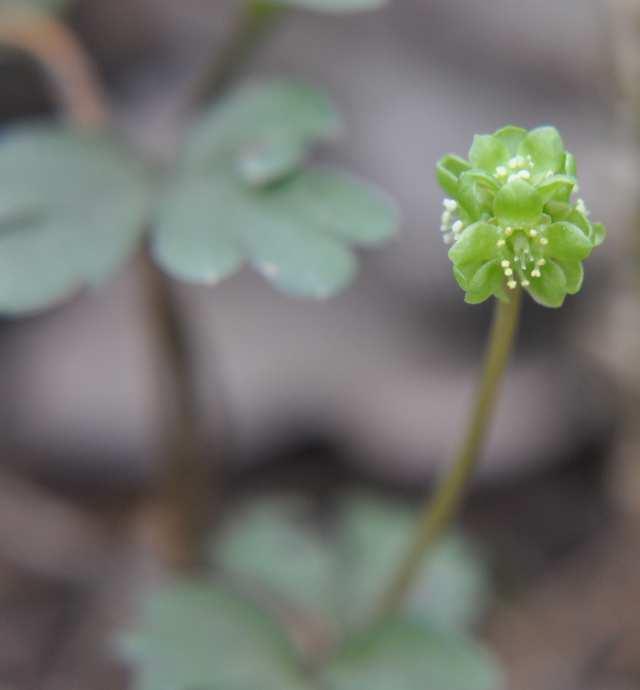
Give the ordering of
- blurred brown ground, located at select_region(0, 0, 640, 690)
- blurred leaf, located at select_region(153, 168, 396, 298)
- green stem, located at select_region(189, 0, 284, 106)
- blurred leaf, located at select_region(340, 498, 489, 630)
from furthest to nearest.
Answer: blurred brown ground, located at select_region(0, 0, 640, 690)
blurred leaf, located at select_region(340, 498, 489, 630)
green stem, located at select_region(189, 0, 284, 106)
blurred leaf, located at select_region(153, 168, 396, 298)

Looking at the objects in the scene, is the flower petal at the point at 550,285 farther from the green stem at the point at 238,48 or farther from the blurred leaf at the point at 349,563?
the blurred leaf at the point at 349,563

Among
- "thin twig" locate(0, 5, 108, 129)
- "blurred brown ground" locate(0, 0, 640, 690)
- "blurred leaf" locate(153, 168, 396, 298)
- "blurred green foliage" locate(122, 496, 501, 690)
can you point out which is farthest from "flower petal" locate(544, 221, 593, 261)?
"blurred brown ground" locate(0, 0, 640, 690)

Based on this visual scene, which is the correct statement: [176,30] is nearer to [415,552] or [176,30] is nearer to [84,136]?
[84,136]

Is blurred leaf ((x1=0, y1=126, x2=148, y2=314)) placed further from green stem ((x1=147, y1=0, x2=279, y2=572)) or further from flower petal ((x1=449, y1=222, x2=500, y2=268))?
flower petal ((x1=449, y1=222, x2=500, y2=268))

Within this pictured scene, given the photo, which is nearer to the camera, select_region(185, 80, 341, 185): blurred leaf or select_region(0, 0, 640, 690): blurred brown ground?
select_region(185, 80, 341, 185): blurred leaf

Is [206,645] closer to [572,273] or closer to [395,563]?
[395,563]

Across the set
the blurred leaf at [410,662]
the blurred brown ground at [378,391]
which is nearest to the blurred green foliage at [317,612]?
the blurred leaf at [410,662]

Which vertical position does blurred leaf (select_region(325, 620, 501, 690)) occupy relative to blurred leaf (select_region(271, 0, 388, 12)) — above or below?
below
